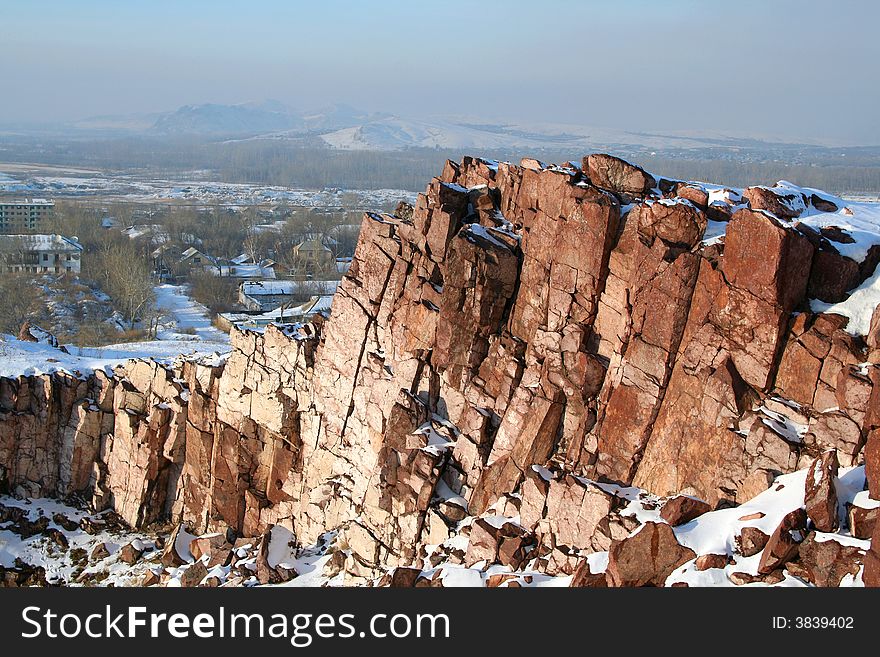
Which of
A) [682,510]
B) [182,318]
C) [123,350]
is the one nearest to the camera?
[682,510]

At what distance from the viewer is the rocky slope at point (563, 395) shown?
64.4 ft

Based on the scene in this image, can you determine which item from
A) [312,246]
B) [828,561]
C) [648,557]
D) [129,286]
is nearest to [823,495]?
[828,561]

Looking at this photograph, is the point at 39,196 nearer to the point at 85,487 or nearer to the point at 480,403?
the point at 85,487

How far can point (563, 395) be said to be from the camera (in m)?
24.4

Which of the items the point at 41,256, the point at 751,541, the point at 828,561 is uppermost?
the point at 828,561

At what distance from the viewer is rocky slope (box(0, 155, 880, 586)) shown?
19641 millimetres

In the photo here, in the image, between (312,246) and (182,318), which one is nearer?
(182,318)

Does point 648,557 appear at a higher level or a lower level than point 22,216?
higher

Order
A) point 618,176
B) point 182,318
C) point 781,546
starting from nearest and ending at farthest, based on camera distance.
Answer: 1. point 781,546
2. point 618,176
3. point 182,318

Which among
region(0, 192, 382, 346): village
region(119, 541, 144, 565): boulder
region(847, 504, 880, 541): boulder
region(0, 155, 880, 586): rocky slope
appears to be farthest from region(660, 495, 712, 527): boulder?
region(0, 192, 382, 346): village

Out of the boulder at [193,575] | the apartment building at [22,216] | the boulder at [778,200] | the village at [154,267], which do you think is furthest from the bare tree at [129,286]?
the boulder at [778,200]

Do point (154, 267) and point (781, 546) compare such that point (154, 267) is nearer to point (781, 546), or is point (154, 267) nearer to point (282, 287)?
point (282, 287)

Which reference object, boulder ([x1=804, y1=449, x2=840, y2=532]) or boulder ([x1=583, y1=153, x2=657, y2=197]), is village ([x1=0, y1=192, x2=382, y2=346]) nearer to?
boulder ([x1=583, y1=153, x2=657, y2=197])
